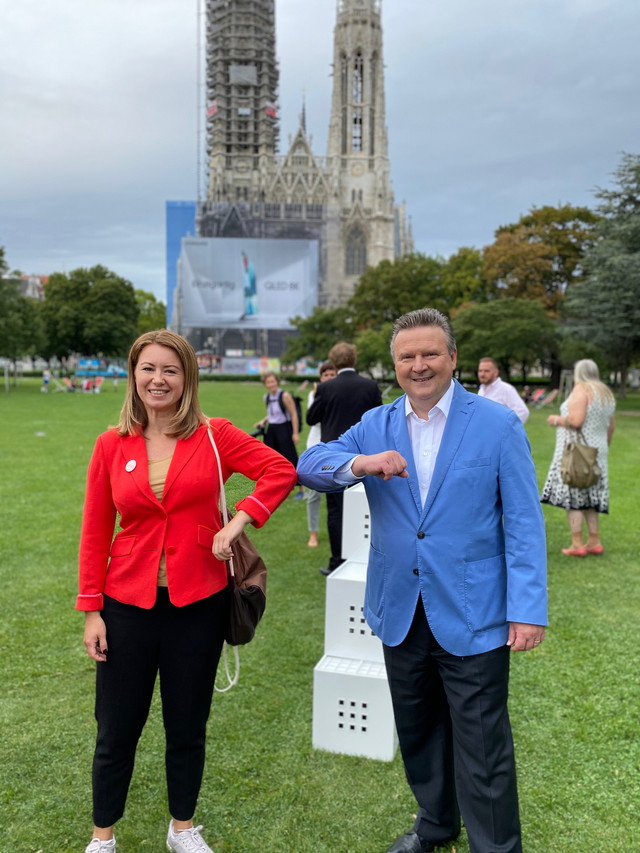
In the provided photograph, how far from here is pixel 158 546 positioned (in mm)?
2156

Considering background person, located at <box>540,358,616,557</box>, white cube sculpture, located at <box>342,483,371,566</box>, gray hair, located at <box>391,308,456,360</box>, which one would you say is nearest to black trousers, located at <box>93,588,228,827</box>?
gray hair, located at <box>391,308,456,360</box>

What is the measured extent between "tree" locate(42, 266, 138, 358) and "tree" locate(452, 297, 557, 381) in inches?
1239

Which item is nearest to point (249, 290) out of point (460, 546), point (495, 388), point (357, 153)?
point (357, 153)

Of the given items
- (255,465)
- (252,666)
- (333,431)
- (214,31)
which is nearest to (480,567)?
(255,465)

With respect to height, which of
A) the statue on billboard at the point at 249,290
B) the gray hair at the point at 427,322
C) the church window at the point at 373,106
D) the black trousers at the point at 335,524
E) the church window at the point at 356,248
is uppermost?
the church window at the point at 373,106

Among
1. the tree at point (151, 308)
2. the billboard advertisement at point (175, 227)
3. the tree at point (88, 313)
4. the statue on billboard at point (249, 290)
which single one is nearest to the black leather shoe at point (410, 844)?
the tree at point (88, 313)

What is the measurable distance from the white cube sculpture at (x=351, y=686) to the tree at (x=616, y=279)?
Answer: 23.0m

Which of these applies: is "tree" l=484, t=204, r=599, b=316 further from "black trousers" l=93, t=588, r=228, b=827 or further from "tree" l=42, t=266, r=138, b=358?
"black trousers" l=93, t=588, r=228, b=827

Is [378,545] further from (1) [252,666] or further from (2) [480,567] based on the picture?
(1) [252,666]

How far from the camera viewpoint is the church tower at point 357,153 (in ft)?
259

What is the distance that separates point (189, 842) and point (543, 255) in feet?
133

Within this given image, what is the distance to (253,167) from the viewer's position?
8431cm

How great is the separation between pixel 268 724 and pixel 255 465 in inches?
73.9

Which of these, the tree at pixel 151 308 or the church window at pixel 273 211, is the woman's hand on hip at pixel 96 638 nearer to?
the church window at pixel 273 211
